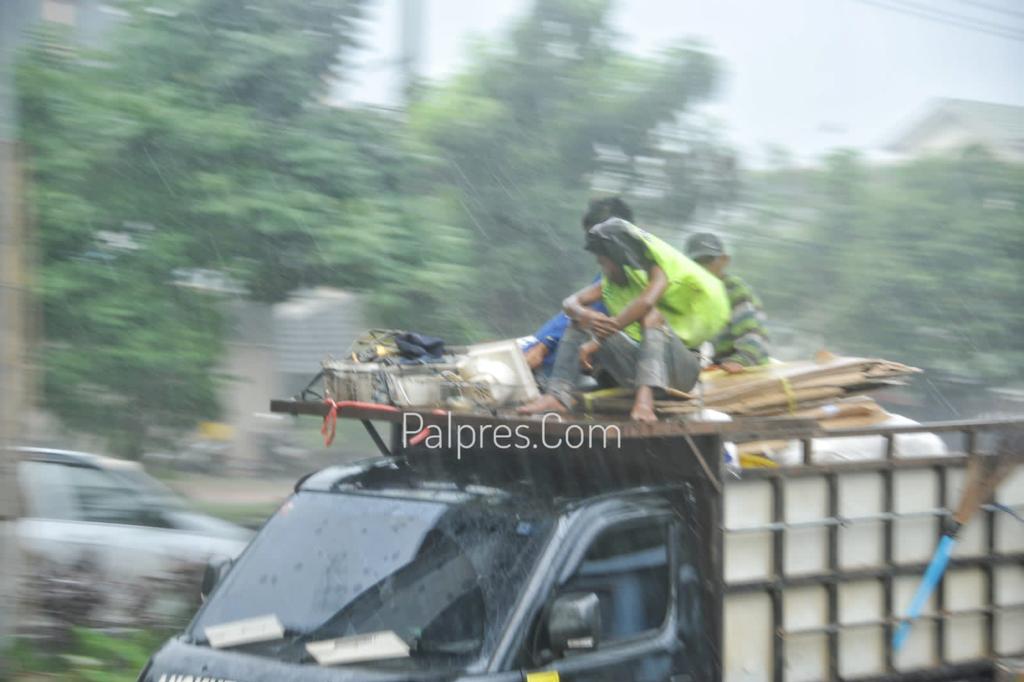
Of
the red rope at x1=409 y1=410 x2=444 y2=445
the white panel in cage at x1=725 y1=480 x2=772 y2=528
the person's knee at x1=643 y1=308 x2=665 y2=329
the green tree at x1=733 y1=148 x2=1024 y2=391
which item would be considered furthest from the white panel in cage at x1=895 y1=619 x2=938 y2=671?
the green tree at x1=733 y1=148 x2=1024 y2=391

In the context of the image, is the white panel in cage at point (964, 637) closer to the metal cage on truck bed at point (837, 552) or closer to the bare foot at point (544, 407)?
the metal cage on truck bed at point (837, 552)

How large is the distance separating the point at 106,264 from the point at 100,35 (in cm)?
160

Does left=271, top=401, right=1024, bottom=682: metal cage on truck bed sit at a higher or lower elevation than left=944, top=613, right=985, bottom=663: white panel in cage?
higher

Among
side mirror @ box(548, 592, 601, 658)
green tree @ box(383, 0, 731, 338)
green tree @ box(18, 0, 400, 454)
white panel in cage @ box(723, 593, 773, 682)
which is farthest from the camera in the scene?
green tree @ box(383, 0, 731, 338)

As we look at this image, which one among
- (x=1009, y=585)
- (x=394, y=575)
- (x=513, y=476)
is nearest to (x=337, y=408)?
(x=513, y=476)

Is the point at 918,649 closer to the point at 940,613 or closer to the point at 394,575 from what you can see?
the point at 940,613

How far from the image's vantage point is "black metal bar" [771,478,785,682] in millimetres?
4547

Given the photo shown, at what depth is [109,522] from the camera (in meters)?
8.03

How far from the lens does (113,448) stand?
8.99 meters

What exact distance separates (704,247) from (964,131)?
11.1 metres

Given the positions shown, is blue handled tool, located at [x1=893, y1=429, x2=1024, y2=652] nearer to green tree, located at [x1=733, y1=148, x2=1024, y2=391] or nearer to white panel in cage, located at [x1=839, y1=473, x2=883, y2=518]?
white panel in cage, located at [x1=839, y1=473, x2=883, y2=518]

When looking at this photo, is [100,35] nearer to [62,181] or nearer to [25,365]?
[62,181]

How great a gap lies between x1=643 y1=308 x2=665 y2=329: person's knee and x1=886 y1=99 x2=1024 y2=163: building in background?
1034 centimetres

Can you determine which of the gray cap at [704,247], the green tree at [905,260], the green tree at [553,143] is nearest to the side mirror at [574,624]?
the gray cap at [704,247]
